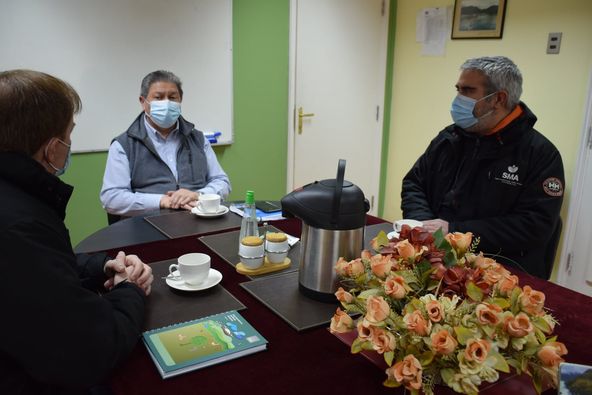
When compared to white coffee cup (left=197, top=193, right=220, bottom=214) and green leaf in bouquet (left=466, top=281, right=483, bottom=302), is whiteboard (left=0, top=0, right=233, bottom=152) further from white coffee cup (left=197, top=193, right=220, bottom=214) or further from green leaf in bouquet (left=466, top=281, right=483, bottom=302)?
green leaf in bouquet (left=466, top=281, right=483, bottom=302)

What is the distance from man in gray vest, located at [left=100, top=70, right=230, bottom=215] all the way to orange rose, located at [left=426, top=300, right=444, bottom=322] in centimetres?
148

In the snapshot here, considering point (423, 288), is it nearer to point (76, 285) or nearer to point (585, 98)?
point (76, 285)

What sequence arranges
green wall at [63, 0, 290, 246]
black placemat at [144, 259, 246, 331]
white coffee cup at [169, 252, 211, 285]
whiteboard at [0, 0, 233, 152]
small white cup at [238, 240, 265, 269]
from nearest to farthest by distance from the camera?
1. black placemat at [144, 259, 246, 331]
2. white coffee cup at [169, 252, 211, 285]
3. small white cup at [238, 240, 265, 269]
4. whiteboard at [0, 0, 233, 152]
5. green wall at [63, 0, 290, 246]

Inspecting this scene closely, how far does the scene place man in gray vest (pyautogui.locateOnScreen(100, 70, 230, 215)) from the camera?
2219mm

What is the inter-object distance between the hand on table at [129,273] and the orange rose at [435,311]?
0.73m

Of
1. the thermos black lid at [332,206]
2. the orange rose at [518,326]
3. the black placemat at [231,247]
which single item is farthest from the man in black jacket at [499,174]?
the orange rose at [518,326]

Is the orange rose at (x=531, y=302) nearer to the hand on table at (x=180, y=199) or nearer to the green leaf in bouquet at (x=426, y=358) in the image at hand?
the green leaf in bouquet at (x=426, y=358)

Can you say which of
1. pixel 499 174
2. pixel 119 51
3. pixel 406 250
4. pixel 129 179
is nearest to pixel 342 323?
pixel 406 250

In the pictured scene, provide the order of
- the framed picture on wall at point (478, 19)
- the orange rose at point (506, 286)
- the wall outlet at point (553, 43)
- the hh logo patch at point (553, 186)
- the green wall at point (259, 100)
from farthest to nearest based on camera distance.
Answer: the green wall at point (259, 100) → the framed picture on wall at point (478, 19) → the wall outlet at point (553, 43) → the hh logo patch at point (553, 186) → the orange rose at point (506, 286)

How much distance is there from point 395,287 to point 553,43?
105 inches

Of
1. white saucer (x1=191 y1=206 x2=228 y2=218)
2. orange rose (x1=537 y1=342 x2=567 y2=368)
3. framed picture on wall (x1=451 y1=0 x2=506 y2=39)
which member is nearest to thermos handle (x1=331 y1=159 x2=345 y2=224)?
orange rose (x1=537 y1=342 x2=567 y2=368)

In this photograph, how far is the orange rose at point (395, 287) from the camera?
0.85 metres

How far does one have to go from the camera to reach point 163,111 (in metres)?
2.36

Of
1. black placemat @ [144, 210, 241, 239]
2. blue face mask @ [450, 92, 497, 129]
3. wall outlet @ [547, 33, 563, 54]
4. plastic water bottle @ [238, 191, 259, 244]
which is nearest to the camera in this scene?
plastic water bottle @ [238, 191, 259, 244]
